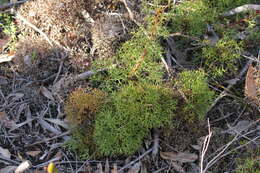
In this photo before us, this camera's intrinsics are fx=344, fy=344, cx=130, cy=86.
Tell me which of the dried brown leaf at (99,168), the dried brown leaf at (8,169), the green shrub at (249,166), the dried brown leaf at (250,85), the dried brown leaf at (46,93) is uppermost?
the dried brown leaf at (46,93)

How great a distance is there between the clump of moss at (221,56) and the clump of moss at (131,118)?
1.64 feet

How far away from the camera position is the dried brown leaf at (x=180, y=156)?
2264 millimetres

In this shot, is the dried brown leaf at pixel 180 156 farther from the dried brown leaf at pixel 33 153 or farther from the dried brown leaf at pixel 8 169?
Result: the dried brown leaf at pixel 8 169

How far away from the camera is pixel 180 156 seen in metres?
2.28

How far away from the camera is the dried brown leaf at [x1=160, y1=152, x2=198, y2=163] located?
226 centimetres

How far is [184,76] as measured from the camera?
2.32 metres

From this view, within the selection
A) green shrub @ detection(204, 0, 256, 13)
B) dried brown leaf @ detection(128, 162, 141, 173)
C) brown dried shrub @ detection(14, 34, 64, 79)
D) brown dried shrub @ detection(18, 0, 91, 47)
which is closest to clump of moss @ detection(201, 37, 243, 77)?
green shrub @ detection(204, 0, 256, 13)

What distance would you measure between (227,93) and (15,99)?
5.15ft

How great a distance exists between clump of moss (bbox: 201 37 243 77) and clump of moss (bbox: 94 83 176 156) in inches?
19.7

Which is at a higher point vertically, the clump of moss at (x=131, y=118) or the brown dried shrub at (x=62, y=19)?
the brown dried shrub at (x=62, y=19)

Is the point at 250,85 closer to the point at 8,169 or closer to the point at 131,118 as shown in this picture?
the point at 131,118

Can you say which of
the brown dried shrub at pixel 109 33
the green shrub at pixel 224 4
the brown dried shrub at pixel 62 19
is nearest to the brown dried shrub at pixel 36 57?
the brown dried shrub at pixel 62 19

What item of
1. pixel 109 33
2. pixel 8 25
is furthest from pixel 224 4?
pixel 8 25

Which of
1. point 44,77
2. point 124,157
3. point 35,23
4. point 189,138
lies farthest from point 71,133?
point 35,23
